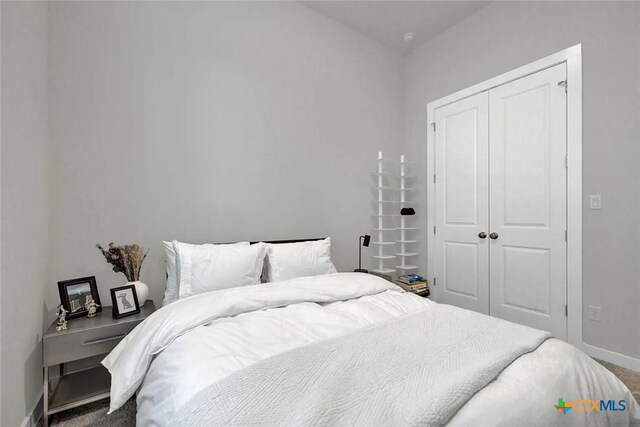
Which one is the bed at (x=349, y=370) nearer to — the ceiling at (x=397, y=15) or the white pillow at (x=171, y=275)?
the white pillow at (x=171, y=275)

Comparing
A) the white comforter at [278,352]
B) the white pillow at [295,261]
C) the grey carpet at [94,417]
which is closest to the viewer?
the white comforter at [278,352]

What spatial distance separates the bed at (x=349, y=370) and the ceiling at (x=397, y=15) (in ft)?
9.45

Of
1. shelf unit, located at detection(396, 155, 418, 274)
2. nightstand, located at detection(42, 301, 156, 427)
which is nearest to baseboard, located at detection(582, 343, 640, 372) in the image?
shelf unit, located at detection(396, 155, 418, 274)

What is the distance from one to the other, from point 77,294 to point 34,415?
0.62 m

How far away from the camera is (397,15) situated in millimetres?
3104

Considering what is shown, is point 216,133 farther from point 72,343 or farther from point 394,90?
point 394,90

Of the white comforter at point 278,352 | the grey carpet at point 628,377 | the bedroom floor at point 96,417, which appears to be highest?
the white comforter at point 278,352

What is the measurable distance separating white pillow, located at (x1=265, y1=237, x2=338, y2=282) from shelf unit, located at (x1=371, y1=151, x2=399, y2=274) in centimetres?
97

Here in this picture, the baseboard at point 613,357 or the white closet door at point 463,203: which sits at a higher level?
the white closet door at point 463,203

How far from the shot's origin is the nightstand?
154cm

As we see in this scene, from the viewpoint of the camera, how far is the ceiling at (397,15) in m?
2.96

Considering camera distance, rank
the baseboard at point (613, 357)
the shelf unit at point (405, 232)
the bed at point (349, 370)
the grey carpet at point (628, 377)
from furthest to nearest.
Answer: the shelf unit at point (405, 232), the baseboard at point (613, 357), the grey carpet at point (628, 377), the bed at point (349, 370)

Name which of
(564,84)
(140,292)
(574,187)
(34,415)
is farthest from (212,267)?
(564,84)

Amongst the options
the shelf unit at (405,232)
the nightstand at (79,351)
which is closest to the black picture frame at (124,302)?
the nightstand at (79,351)
